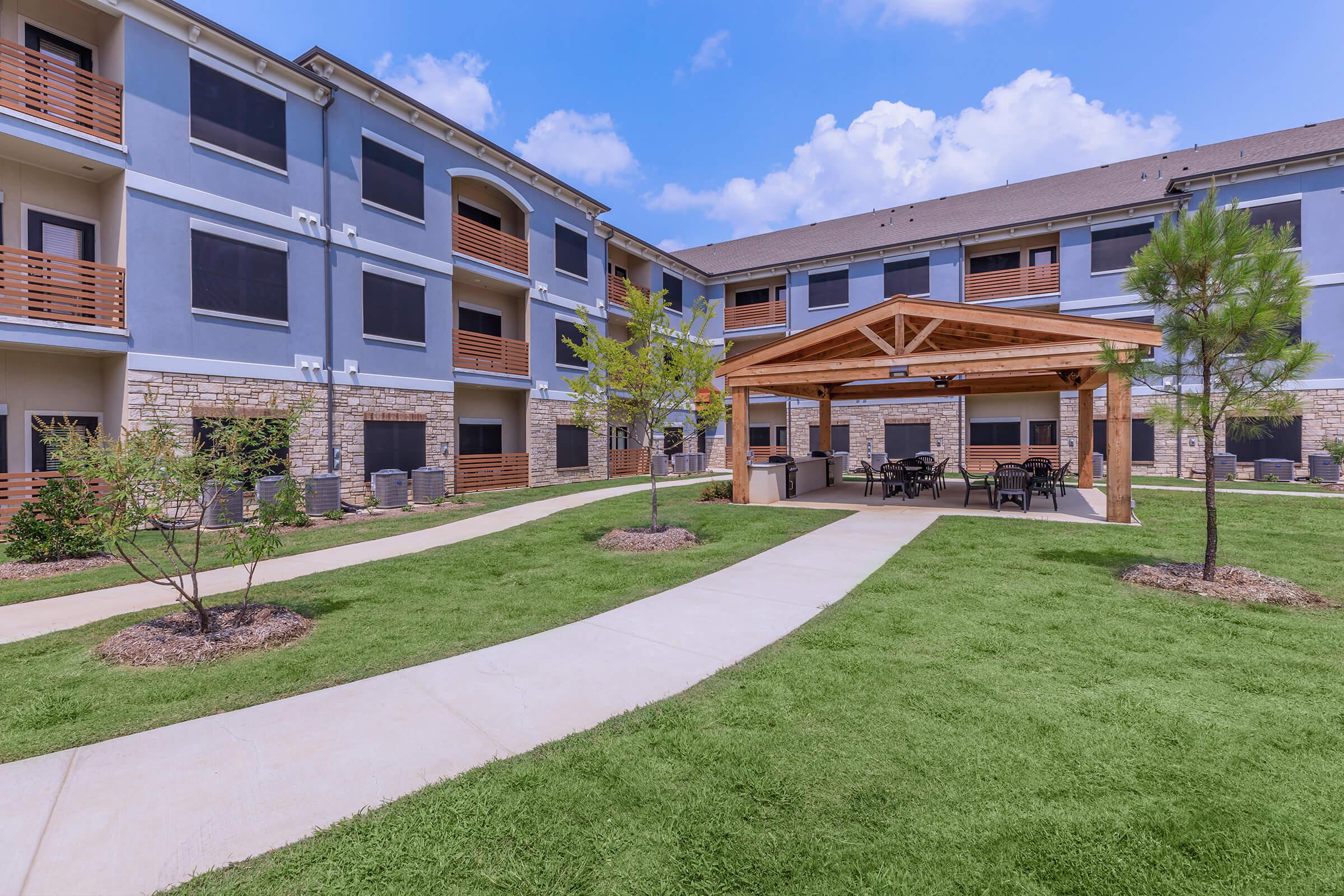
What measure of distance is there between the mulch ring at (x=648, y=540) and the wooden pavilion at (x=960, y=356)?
4.55 metres

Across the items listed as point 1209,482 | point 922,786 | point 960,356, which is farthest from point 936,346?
point 922,786

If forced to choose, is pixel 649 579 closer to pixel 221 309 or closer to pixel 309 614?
pixel 309 614

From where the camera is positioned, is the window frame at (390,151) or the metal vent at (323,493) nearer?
the metal vent at (323,493)

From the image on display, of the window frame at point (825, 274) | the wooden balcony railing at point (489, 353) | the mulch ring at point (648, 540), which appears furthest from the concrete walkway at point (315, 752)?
the window frame at point (825, 274)

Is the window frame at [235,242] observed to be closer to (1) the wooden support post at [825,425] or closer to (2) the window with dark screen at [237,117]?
(2) the window with dark screen at [237,117]

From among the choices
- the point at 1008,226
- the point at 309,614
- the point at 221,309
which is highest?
the point at 1008,226

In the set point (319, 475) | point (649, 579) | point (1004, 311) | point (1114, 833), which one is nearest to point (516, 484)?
point (319, 475)

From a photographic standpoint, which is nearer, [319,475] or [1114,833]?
[1114,833]

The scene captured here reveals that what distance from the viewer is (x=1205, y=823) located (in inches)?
101

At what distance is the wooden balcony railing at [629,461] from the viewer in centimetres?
2489

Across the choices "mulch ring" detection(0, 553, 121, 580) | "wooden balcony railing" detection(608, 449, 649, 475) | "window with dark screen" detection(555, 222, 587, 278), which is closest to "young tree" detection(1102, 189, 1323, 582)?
"mulch ring" detection(0, 553, 121, 580)

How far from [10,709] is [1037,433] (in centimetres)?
2869

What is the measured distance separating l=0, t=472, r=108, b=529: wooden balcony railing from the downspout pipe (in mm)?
4393

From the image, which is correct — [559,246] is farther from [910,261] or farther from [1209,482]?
[1209,482]
